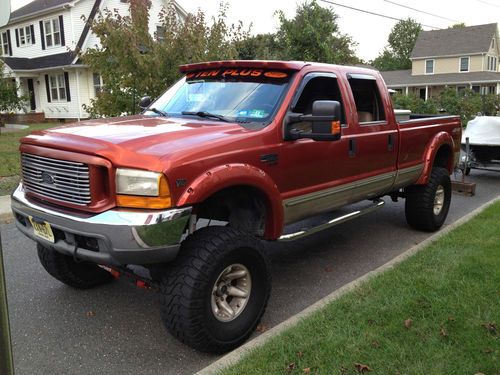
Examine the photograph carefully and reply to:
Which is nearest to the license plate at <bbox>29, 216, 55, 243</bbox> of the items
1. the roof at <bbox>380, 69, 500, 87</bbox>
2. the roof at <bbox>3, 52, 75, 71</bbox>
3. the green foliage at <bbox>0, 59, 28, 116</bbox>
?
the green foliage at <bbox>0, 59, 28, 116</bbox>

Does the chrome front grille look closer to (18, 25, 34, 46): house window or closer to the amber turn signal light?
the amber turn signal light

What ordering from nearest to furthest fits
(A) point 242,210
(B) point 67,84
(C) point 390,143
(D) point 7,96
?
(A) point 242,210
(C) point 390,143
(D) point 7,96
(B) point 67,84

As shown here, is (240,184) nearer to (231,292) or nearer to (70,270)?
(231,292)

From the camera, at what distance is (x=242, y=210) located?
411cm

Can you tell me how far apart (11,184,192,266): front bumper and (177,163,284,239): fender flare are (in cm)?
13

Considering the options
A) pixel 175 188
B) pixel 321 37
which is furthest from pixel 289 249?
pixel 321 37

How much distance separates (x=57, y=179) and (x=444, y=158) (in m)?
5.37

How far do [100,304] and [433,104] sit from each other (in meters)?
19.1

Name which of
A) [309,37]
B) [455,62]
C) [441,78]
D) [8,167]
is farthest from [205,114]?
[455,62]

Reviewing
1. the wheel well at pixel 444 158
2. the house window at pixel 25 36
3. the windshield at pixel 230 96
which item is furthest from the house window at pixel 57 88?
the windshield at pixel 230 96

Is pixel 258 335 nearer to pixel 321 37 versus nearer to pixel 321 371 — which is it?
pixel 321 371

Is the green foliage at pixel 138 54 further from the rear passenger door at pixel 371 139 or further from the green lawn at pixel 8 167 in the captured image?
the rear passenger door at pixel 371 139

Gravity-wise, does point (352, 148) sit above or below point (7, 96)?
below

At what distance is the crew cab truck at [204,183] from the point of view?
3.15 meters
